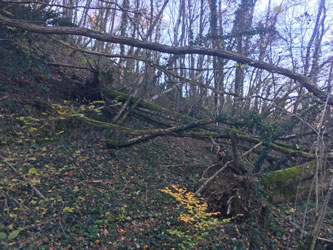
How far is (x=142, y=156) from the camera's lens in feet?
29.3

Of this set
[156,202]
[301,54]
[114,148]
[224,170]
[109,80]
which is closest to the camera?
[156,202]

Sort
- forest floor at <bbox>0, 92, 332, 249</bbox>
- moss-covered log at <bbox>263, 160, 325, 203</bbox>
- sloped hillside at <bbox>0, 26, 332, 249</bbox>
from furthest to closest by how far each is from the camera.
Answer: moss-covered log at <bbox>263, 160, 325, 203</bbox>
sloped hillside at <bbox>0, 26, 332, 249</bbox>
forest floor at <bbox>0, 92, 332, 249</bbox>

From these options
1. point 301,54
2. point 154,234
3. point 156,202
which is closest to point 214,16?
point 301,54

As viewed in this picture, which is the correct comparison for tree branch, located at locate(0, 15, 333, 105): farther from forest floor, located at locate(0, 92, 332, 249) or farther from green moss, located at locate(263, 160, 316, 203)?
green moss, located at locate(263, 160, 316, 203)

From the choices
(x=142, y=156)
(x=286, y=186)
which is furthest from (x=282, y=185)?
(x=142, y=156)

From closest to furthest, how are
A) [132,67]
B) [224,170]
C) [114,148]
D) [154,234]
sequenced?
[154,234] < [224,170] < [114,148] < [132,67]

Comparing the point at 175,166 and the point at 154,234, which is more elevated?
the point at 175,166

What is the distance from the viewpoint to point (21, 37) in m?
7.53

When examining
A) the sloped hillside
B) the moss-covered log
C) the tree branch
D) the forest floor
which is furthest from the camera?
the moss-covered log

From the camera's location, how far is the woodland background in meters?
4.80

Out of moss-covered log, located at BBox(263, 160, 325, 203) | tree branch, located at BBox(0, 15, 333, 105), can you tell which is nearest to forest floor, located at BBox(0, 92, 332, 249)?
moss-covered log, located at BBox(263, 160, 325, 203)

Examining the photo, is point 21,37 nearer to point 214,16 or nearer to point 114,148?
point 114,148

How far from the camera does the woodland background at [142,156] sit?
4797 millimetres

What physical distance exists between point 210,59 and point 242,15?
8.37 ft
